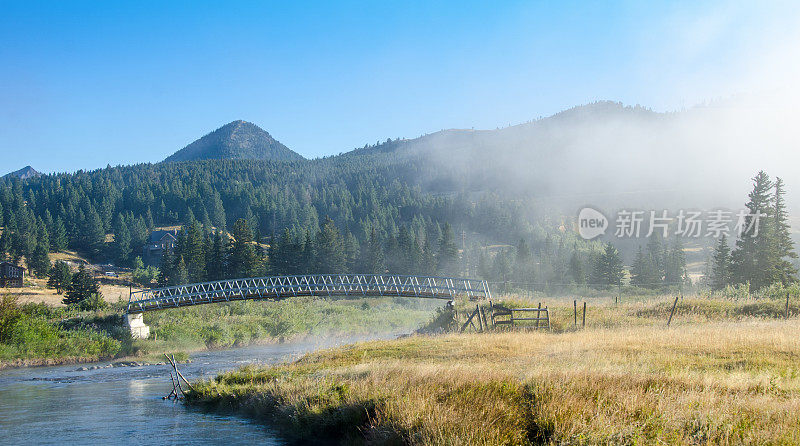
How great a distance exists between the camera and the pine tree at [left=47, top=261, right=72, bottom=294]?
4154 inches

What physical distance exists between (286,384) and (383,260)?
105 metres

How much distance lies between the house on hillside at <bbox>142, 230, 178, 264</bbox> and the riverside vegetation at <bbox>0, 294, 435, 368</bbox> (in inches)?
4007

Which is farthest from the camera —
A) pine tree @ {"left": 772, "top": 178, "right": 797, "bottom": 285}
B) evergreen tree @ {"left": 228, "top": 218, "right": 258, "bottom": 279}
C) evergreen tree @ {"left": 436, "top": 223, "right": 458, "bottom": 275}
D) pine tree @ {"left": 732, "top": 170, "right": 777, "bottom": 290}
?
evergreen tree @ {"left": 436, "top": 223, "right": 458, "bottom": 275}

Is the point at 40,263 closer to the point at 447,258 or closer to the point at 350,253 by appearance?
the point at 350,253

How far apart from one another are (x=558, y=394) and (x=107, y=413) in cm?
1953

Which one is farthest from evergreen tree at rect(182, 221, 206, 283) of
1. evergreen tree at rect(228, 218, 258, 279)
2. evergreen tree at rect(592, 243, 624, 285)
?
evergreen tree at rect(592, 243, 624, 285)

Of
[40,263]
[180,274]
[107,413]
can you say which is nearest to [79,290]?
[180,274]

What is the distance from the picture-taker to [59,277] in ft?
366

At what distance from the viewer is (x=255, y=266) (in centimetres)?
10831

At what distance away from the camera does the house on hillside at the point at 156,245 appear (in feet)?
575

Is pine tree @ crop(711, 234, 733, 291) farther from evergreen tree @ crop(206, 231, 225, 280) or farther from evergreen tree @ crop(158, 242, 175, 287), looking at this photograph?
evergreen tree @ crop(158, 242, 175, 287)

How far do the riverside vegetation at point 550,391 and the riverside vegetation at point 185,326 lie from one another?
1089 inches

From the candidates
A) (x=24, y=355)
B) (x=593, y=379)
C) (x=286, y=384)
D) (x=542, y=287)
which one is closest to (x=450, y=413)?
(x=593, y=379)

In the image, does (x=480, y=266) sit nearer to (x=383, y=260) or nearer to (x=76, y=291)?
(x=383, y=260)
